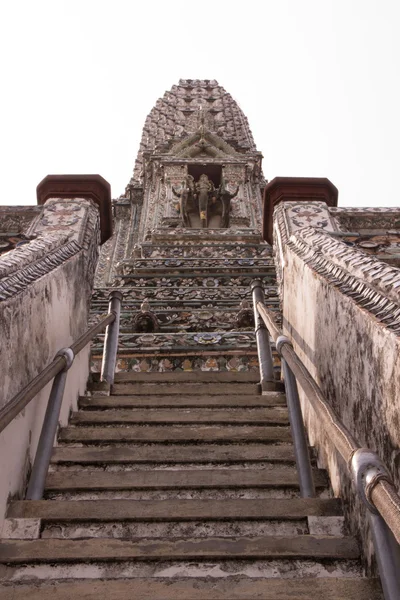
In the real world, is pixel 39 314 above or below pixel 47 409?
above

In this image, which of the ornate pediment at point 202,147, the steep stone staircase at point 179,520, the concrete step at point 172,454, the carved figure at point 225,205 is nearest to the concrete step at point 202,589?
the steep stone staircase at point 179,520

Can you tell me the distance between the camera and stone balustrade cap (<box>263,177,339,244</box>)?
5.38 meters

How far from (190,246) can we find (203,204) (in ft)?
7.84

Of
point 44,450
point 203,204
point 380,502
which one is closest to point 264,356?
point 44,450

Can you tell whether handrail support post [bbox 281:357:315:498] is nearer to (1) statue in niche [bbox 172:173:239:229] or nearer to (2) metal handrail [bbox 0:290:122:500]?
(2) metal handrail [bbox 0:290:122:500]

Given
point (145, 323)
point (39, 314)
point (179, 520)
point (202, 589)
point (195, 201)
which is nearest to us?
point (202, 589)

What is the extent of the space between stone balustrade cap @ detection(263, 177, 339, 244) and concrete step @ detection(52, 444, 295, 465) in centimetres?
A: 270

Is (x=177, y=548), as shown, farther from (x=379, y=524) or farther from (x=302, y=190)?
(x=302, y=190)

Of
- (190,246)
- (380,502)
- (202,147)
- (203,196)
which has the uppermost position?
(202,147)

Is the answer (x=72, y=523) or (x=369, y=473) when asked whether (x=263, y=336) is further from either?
(x=369, y=473)

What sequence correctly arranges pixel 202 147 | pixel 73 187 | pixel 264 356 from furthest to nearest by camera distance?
pixel 202 147 < pixel 73 187 < pixel 264 356

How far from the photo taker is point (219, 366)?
5.31 meters

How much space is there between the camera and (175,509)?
2.51 metres

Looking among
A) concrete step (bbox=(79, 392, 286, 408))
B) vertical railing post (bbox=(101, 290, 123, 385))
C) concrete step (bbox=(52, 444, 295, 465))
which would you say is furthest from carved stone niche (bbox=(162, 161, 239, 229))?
concrete step (bbox=(52, 444, 295, 465))
